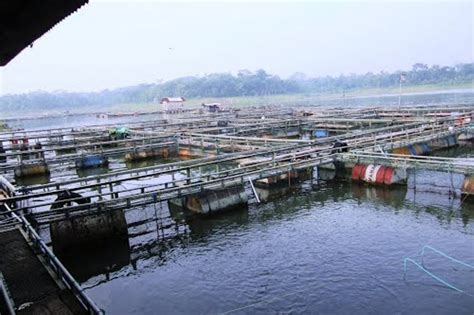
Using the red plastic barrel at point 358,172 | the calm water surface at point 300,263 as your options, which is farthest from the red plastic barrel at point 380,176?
the calm water surface at point 300,263

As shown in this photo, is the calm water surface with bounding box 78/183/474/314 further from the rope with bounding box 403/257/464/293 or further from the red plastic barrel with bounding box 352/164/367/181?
the red plastic barrel with bounding box 352/164/367/181

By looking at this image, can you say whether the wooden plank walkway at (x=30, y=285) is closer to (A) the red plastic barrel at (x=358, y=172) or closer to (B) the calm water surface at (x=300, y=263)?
(B) the calm water surface at (x=300, y=263)

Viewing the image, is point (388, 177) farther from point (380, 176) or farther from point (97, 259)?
point (97, 259)

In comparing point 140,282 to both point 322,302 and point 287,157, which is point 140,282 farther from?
point 287,157

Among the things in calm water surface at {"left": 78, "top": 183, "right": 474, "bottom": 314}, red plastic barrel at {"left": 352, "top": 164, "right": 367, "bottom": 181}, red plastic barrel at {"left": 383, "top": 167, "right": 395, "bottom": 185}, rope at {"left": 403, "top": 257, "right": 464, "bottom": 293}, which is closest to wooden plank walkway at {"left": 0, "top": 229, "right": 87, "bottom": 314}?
calm water surface at {"left": 78, "top": 183, "right": 474, "bottom": 314}

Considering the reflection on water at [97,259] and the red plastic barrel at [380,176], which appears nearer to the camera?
the reflection on water at [97,259]

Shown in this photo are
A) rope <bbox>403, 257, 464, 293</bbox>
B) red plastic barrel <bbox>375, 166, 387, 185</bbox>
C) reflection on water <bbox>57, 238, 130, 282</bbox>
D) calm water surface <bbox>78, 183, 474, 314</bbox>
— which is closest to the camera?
calm water surface <bbox>78, 183, 474, 314</bbox>

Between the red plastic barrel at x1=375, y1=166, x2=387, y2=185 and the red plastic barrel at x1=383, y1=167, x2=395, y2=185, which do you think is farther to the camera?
the red plastic barrel at x1=375, y1=166, x2=387, y2=185

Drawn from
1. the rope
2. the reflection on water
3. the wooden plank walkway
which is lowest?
the rope

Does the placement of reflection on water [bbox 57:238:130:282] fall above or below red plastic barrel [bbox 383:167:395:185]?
Answer: below

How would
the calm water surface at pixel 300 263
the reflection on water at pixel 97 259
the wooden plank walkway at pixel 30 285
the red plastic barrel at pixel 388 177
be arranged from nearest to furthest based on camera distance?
the wooden plank walkway at pixel 30 285, the calm water surface at pixel 300 263, the reflection on water at pixel 97 259, the red plastic barrel at pixel 388 177

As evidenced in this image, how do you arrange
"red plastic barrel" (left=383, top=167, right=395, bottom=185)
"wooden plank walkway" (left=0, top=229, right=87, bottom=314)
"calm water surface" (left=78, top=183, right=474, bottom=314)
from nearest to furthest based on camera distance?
"wooden plank walkway" (left=0, top=229, right=87, bottom=314), "calm water surface" (left=78, top=183, right=474, bottom=314), "red plastic barrel" (left=383, top=167, right=395, bottom=185)

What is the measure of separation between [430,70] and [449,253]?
653 feet

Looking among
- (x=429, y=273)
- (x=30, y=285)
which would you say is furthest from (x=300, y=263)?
(x=30, y=285)
